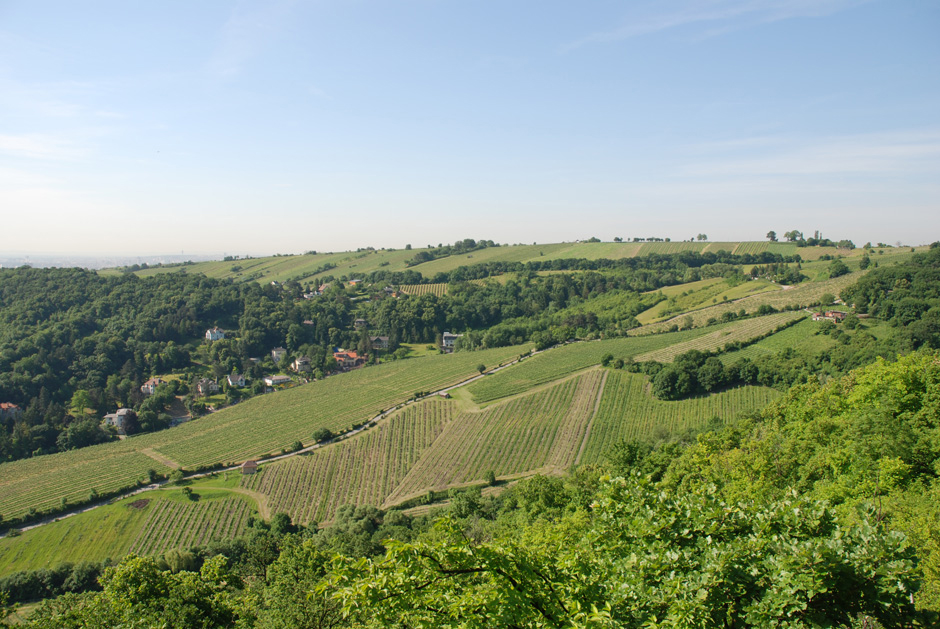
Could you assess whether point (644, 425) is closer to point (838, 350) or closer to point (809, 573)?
point (838, 350)

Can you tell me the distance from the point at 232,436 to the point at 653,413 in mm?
48814

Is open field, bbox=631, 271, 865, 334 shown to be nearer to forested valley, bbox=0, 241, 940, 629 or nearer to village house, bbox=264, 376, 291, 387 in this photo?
forested valley, bbox=0, 241, 940, 629

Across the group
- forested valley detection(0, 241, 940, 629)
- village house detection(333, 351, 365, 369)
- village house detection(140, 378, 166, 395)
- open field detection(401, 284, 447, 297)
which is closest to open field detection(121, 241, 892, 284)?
open field detection(401, 284, 447, 297)

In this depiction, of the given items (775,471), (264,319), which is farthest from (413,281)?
(775,471)

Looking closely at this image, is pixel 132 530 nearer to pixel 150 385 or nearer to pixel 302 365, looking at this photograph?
pixel 150 385

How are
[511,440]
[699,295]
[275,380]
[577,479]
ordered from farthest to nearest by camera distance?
[699,295]
[275,380]
[511,440]
[577,479]

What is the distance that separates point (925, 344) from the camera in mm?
47375

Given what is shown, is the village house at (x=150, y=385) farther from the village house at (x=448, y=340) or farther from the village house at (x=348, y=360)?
the village house at (x=448, y=340)

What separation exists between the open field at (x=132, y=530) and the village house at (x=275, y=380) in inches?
1596

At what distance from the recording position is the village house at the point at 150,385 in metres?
80.3

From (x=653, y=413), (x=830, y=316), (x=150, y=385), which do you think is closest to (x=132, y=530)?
(x=150, y=385)

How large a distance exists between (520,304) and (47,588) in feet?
318

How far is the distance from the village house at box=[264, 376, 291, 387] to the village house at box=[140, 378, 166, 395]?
50.9 ft

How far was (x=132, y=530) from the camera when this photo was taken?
42.6 meters
